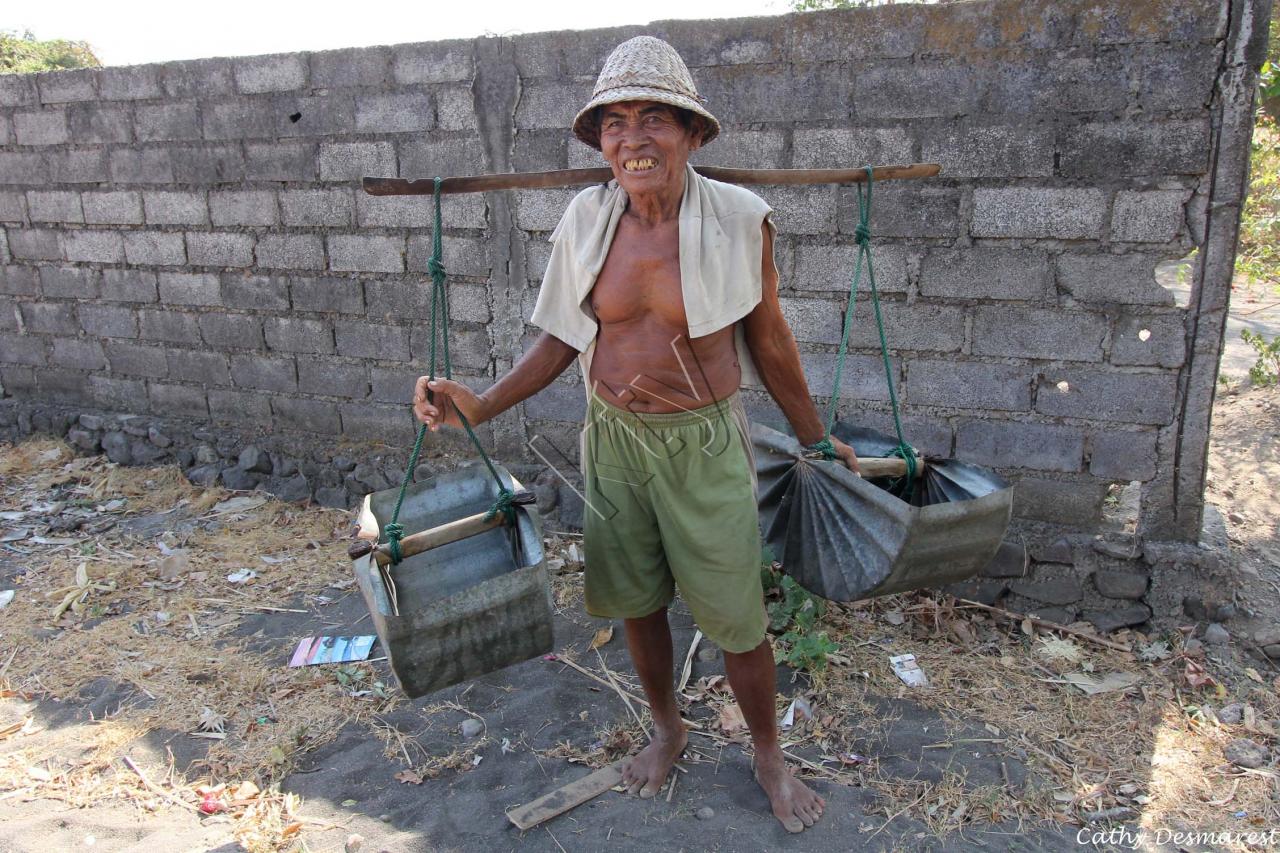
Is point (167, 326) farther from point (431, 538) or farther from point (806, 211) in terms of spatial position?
point (806, 211)

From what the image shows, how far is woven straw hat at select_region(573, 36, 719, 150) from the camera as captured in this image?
2.08 metres

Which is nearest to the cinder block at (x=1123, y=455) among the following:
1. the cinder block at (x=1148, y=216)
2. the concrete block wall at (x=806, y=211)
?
the concrete block wall at (x=806, y=211)

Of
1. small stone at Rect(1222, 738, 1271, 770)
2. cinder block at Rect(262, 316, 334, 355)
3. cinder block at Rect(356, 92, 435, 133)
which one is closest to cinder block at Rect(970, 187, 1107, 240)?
small stone at Rect(1222, 738, 1271, 770)

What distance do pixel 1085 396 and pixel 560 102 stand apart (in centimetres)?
252

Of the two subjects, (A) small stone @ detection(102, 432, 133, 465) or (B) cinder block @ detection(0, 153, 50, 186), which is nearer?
(B) cinder block @ detection(0, 153, 50, 186)

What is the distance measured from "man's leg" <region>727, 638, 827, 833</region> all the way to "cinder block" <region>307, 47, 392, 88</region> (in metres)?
3.28

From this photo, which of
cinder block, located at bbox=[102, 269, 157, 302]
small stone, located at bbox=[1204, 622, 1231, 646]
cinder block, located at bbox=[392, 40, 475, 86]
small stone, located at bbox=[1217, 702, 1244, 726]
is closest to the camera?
small stone, located at bbox=[1217, 702, 1244, 726]

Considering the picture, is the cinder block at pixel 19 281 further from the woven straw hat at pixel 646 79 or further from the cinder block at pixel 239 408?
the woven straw hat at pixel 646 79

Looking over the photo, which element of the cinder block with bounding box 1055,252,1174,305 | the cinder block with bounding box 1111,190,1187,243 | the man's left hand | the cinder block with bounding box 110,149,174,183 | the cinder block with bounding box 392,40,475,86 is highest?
the cinder block with bounding box 392,40,475,86

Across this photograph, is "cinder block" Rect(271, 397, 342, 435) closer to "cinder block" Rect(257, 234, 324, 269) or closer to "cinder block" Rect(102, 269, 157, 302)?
"cinder block" Rect(257, 234, 324, 269)

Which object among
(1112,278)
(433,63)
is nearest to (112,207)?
(433,63)

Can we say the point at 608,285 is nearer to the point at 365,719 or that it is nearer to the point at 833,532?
the point at 833,532

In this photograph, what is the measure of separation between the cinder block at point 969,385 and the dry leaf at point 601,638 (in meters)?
1.58

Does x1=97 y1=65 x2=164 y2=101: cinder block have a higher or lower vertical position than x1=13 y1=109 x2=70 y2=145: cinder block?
higher
